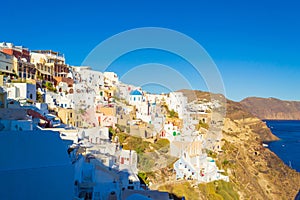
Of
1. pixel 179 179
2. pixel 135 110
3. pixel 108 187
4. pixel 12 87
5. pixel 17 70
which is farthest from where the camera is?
pixel 135 110

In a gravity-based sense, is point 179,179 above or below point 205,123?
below

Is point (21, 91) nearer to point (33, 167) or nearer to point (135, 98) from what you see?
point (135, 98)

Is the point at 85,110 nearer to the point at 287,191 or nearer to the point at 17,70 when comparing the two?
the point at 17,70

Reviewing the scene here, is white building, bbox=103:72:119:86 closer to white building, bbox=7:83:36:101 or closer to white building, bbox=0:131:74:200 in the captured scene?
white building, bbox=7:83:36:101

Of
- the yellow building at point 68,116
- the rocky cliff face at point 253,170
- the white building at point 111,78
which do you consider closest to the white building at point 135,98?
the white building at point 111,78

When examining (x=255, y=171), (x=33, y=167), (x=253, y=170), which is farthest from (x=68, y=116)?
(x=255, y=171)

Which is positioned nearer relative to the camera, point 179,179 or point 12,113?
point 12,113

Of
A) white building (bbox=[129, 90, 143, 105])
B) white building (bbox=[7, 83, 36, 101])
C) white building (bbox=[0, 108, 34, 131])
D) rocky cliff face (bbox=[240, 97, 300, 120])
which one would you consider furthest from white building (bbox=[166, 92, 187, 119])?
rocky cliff face (bbox=[240, 97, 300, 120])

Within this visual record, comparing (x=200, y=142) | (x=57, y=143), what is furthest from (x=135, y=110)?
(x=57, y=143)
